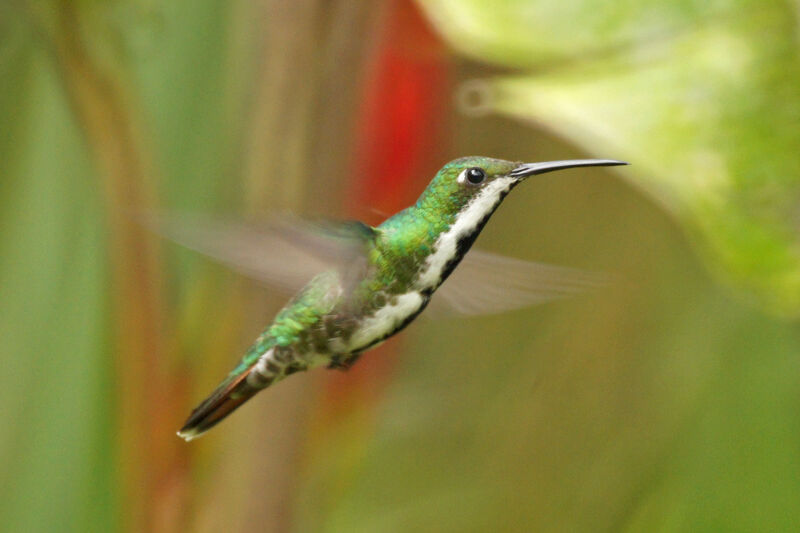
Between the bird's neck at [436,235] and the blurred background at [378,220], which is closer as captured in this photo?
the bird's neck at [436,235]

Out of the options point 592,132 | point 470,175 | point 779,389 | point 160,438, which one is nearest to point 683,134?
point 592,132

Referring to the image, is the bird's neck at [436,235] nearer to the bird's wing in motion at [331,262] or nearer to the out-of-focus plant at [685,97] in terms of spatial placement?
the bird's wing in motion at [331,262]

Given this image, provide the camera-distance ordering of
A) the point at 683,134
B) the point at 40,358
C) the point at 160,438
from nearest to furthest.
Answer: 1. the point at 683,134
2. the point at 160,438
3. the point at 40,358

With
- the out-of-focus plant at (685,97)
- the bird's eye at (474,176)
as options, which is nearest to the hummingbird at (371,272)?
the bird's eye at (474,176)

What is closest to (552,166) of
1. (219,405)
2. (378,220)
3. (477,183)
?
(477,183)

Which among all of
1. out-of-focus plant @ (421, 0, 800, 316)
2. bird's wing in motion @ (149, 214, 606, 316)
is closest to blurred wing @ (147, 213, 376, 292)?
bird's wing in motion @ (149, 214, 606, 316)

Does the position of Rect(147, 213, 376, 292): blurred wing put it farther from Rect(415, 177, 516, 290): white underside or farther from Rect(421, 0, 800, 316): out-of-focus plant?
Rect(421, 0, 800, 316): out-of-focus plant

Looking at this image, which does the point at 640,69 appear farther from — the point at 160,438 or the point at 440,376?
the point at 440,376
